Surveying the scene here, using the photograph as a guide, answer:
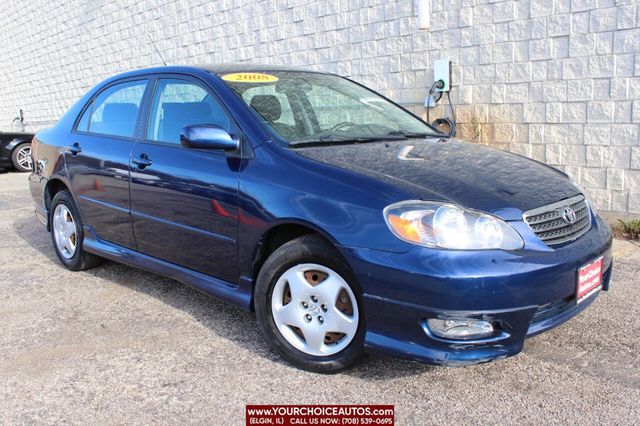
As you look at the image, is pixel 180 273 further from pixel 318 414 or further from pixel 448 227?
pixel 448 227

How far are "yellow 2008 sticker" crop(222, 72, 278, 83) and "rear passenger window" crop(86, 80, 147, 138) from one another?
0.78 meters

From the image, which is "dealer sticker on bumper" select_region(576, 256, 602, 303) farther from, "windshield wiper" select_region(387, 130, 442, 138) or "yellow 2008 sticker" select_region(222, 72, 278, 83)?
"yellow 2008 sticker" select_region(222, 72, 278, 83)

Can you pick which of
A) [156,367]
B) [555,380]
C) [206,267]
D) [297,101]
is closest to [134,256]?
[206,267]

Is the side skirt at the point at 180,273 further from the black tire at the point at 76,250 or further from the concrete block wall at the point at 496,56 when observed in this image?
the concrete block wall at the point at 496,56

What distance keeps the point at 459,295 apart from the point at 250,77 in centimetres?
205

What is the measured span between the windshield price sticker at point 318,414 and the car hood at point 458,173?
0.99 meters

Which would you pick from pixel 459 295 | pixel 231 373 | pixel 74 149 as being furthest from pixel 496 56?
pixel 231 373

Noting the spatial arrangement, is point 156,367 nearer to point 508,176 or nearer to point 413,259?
point 413,259

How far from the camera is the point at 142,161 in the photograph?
3852 millimetres

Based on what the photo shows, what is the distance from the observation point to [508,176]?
3092mm

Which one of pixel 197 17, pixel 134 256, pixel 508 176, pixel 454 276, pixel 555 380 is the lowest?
pixel 555 380

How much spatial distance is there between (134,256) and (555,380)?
2.76 m

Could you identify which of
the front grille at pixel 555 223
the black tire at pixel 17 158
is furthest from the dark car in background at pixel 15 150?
the front grille at pixel 555 223

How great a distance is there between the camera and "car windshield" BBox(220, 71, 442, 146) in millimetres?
3480
